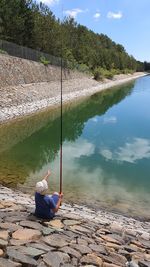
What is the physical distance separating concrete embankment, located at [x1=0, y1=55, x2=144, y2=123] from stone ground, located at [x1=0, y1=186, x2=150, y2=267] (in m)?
18.9

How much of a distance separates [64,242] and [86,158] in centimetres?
1326

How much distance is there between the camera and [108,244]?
856 cm

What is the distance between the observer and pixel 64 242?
7.96m

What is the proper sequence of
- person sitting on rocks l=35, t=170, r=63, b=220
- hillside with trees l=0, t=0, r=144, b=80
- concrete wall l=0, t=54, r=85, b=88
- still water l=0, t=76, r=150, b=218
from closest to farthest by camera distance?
person sitting on rocks l=35, t=170, r=63, b=220, still water l=0, t=76, r=150, b=218, concrete wall l=0, t=54, r=85, b=88, hillside with trees l=0, t=0, r=144, b=80

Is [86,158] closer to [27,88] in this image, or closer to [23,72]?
[27,88]

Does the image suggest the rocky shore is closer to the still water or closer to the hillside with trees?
the still water

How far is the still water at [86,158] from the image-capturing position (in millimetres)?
15008

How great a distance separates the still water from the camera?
1501 centimetres

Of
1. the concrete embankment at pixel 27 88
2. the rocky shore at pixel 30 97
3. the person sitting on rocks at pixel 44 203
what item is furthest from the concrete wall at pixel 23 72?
the person sitting on rocks at pixel 44 203

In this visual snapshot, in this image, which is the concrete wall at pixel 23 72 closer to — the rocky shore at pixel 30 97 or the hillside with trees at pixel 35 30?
the rocky shore at pixel 30 97

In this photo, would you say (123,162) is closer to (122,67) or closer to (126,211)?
(126,211)

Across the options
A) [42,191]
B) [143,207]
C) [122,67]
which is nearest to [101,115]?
[143,207]

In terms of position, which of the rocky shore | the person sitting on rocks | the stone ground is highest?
the rocky shore

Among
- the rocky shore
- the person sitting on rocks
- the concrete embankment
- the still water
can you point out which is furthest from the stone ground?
the concrete embankment
